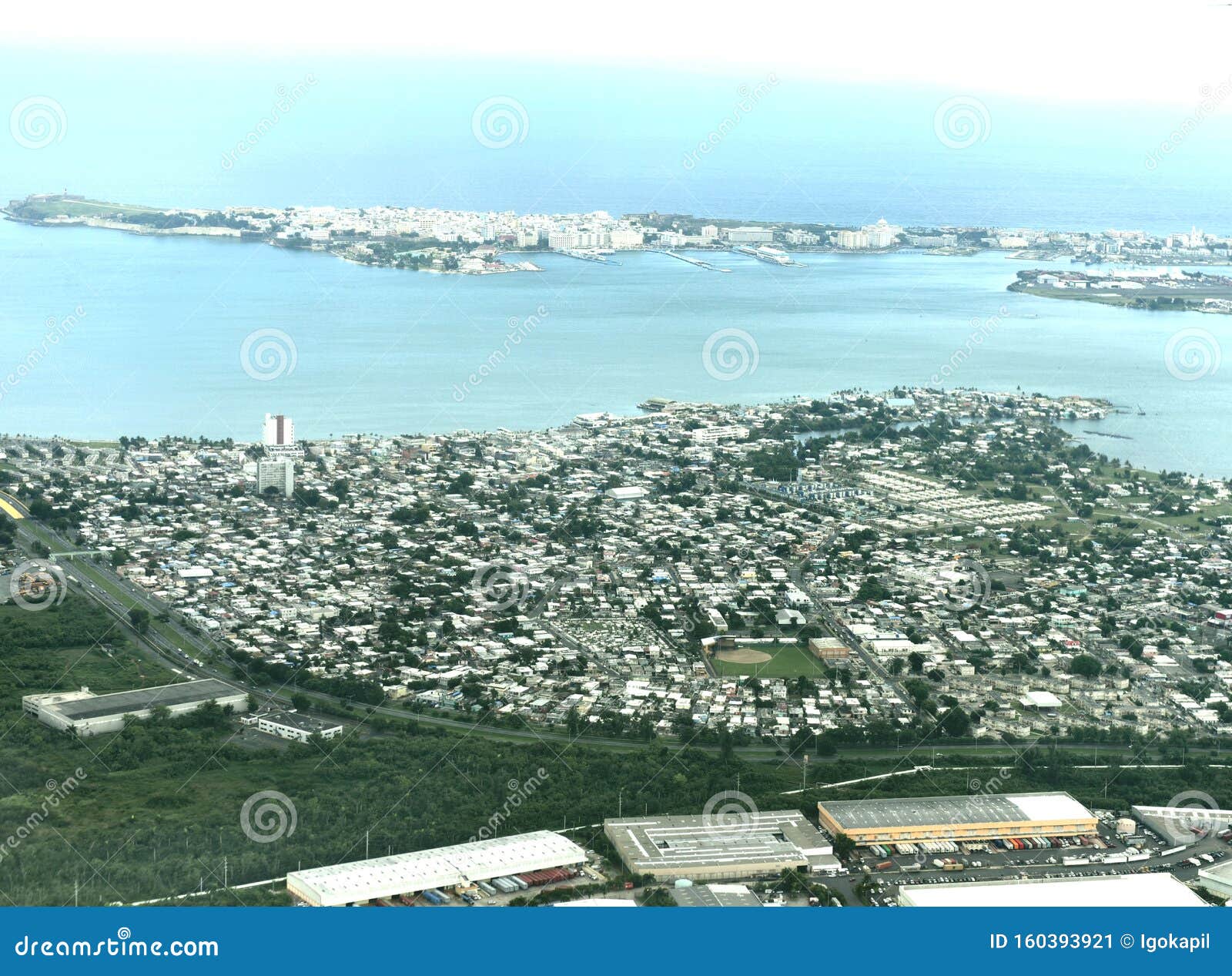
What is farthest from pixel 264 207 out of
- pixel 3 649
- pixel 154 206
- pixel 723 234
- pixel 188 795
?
pixel 188 795

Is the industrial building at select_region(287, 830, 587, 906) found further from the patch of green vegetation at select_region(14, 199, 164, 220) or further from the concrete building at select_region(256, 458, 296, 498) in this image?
the patch of green vegetation at select_region(14, 199, 164, 220)

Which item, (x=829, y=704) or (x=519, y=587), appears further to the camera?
(x=519, y=587)

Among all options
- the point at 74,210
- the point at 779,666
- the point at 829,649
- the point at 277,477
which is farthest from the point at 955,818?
the point at 74,210

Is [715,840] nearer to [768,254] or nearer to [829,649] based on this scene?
[829,649]

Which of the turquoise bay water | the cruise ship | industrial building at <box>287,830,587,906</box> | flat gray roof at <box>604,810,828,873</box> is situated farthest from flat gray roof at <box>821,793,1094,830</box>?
the cruise ship

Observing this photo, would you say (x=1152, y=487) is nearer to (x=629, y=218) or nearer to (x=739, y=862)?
(x=739, y=862)

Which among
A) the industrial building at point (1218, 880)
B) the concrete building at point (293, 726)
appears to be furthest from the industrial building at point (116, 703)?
the industrial building at point (1218, 880)
